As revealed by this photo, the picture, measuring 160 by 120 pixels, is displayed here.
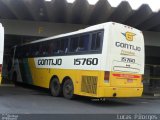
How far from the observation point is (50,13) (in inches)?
949

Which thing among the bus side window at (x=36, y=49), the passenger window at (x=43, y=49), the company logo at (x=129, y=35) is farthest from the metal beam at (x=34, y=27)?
the company logo at (x=129, y=35)

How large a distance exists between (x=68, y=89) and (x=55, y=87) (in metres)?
1.55

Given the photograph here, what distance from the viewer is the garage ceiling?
851 inches

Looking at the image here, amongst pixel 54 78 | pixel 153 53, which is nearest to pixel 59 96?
pixel 54 78

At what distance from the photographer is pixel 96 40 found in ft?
52.0

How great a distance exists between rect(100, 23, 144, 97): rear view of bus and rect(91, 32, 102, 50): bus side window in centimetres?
48

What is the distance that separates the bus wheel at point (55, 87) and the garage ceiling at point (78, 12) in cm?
465

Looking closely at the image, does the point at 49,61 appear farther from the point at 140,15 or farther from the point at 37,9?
the point at 140,15

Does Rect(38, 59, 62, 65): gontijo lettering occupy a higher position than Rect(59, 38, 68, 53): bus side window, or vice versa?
Rect(59, 38, 68, 53): bus side window

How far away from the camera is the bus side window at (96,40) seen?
1566cm

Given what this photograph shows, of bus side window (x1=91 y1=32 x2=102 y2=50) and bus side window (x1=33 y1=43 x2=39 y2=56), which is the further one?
bus side window (x1=33 y1=43 x2=39 y2=56)

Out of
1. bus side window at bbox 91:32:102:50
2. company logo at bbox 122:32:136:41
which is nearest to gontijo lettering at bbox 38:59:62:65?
bus side window at bbox 91:32:102:50

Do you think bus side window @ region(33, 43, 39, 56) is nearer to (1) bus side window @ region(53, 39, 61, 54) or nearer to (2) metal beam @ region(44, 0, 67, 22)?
(2) metal beam @ region(44, 0, 67, 22)

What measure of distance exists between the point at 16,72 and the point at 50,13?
17.2 feet
